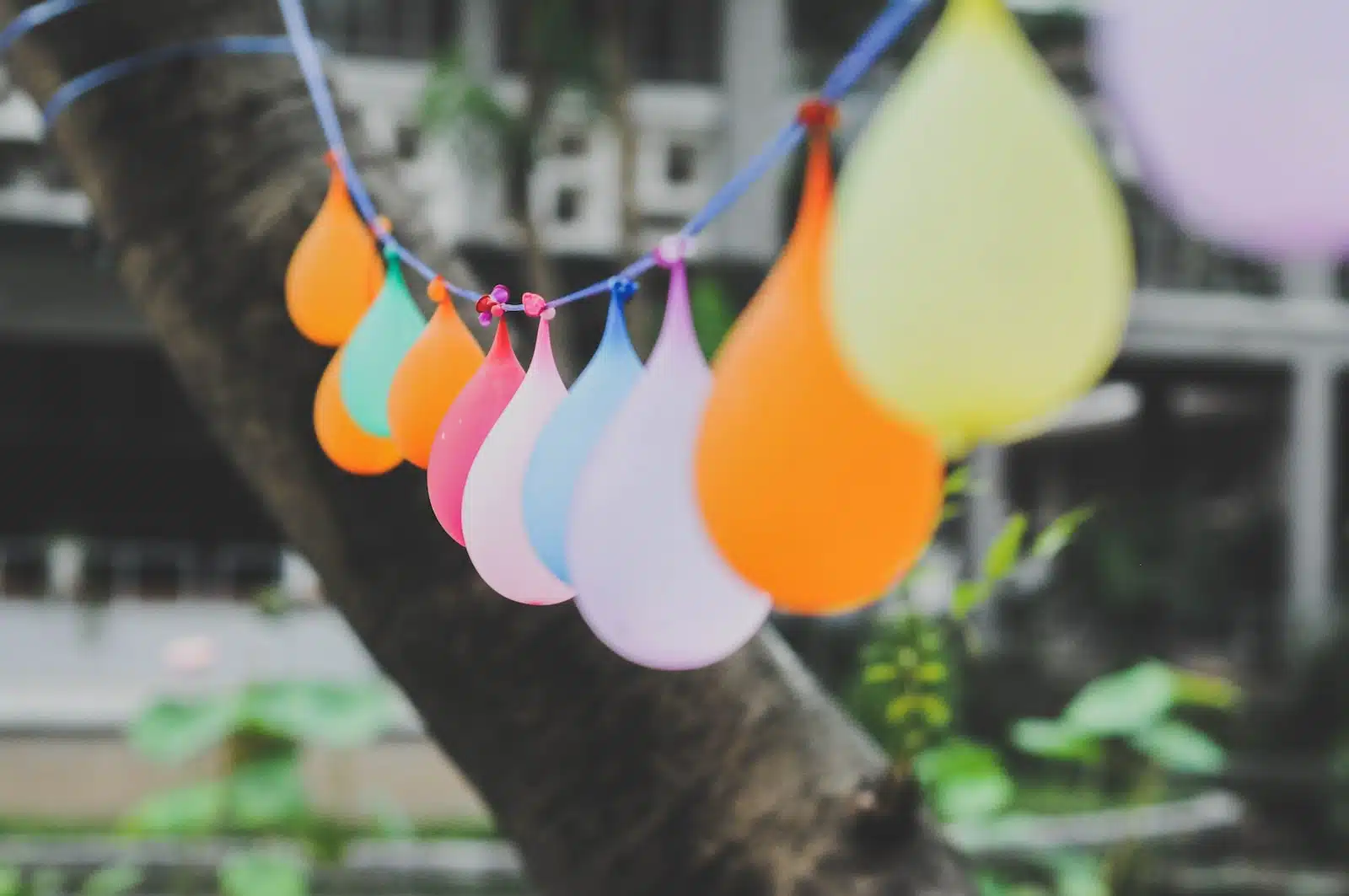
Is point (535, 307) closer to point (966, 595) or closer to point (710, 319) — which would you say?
point (966, 595)

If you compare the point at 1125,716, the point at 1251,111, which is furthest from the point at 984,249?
the point at 1125,716

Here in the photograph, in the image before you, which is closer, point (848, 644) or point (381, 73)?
point (848, 644)

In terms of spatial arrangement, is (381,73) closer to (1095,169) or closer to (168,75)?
(168,75)

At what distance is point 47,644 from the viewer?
11.9ft

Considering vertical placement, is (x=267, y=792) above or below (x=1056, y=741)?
below

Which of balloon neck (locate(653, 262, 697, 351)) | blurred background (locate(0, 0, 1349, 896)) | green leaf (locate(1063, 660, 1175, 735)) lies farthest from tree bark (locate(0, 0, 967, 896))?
blurred background (locate(0, 0, 1349, 896))

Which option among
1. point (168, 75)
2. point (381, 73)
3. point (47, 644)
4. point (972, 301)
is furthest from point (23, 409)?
point (972, 301)

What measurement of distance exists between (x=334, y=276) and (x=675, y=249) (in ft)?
0.94

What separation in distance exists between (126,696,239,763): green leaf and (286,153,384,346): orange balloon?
54.3 inches

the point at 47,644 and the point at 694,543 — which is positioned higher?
the point at 694,543

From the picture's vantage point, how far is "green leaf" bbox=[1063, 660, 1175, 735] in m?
1.21

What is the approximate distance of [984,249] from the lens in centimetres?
18

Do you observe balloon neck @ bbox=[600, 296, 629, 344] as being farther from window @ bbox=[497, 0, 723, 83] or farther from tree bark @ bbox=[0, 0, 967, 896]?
window @ bbox=[497, 0, 723, 83]

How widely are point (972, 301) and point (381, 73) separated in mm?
4280
